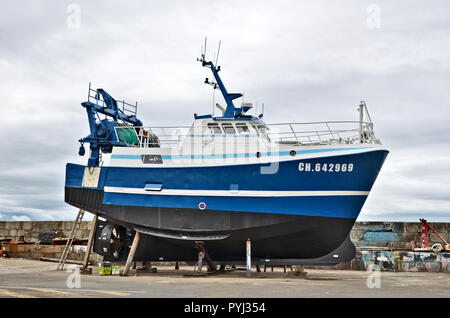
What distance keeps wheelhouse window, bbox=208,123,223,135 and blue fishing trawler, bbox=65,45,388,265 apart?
39mm

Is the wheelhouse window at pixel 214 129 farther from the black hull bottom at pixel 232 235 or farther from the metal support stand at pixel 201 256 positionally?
the metal support stand at pixel 201 256

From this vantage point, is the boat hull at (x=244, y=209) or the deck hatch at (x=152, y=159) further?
the deck hatch at (x=152, y=159)

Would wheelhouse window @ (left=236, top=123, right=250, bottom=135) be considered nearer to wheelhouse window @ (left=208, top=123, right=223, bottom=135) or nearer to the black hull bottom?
wheelhouse window @ (left=208, top=123, right=223, bottom=135)

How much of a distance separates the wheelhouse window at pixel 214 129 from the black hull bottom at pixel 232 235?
3.21 meters

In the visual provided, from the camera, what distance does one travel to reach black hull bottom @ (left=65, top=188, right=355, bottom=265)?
664 inches

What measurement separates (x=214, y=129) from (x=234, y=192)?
2852 mm

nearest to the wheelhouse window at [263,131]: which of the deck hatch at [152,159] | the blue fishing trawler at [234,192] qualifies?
the blue fishing trawler at [234,192]

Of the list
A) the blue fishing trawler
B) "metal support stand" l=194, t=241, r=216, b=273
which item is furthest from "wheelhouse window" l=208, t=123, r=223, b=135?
"metal support stand" l=194, t=241, r=216, b=273

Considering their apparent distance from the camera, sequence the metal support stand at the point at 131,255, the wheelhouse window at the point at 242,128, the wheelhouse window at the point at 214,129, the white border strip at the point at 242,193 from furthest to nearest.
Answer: the wheelhouse window at the point at 214,129
the wheelhouse window at the point at 242,128
the metal support stand at the point at 131,255
the white border strip at the point at 242,193

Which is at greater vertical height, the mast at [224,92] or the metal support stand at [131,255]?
the mast at [224,92]

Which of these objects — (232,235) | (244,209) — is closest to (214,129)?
(244,209)

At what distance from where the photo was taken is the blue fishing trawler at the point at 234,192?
16.6 meters
